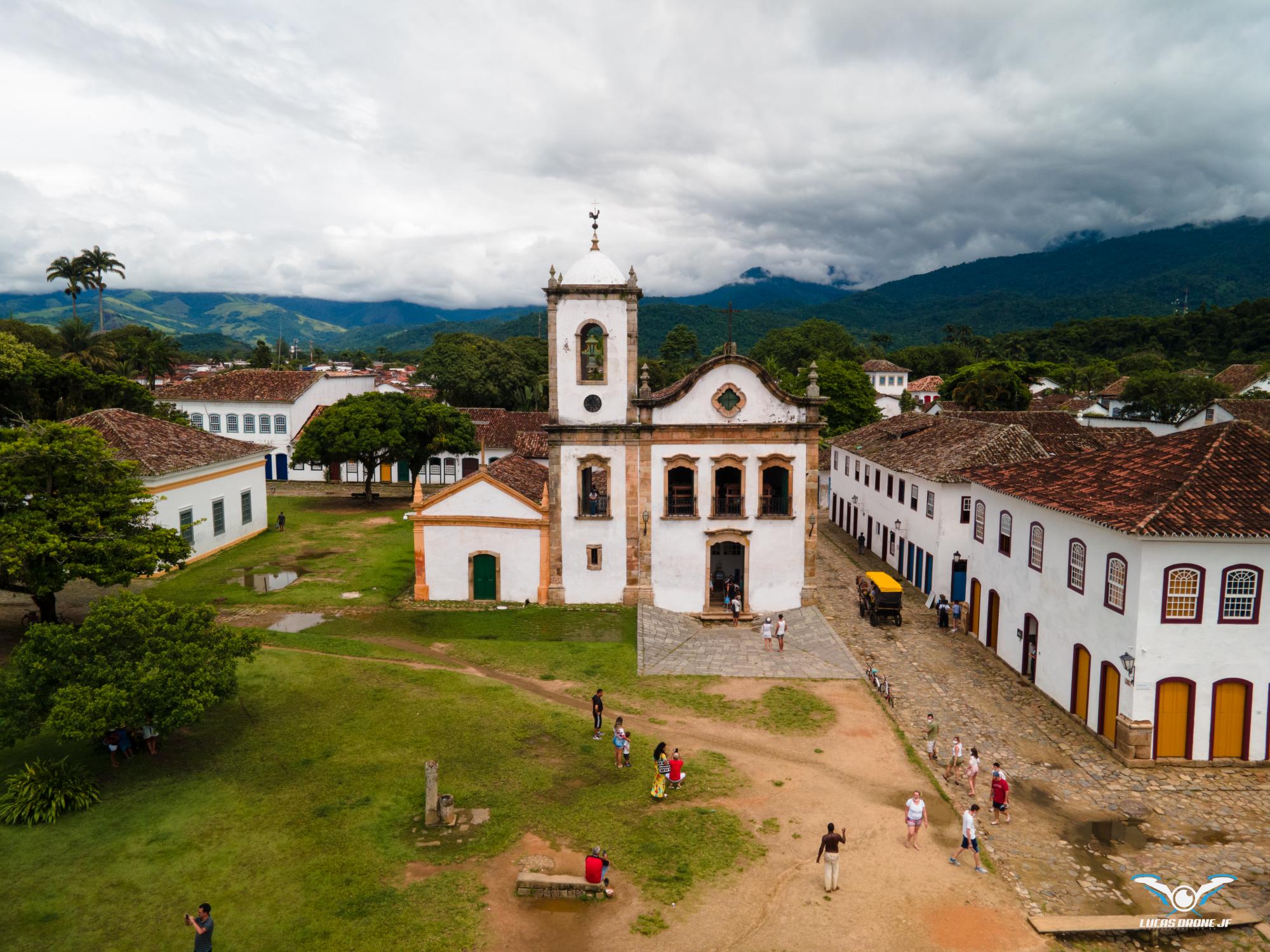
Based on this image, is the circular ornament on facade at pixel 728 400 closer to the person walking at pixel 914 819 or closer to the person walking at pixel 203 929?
the person walking at pixel 914 819

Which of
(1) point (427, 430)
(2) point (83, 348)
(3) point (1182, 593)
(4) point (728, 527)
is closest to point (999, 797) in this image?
(3) point (1182, 593)

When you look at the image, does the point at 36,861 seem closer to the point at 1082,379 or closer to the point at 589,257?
the point at 589,257

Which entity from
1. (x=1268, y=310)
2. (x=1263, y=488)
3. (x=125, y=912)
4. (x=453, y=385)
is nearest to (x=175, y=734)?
(x=125, y=912)

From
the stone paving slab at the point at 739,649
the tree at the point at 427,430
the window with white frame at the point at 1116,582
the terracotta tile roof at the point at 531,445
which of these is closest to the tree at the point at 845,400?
the terracotta tile roof at the point at 531,445

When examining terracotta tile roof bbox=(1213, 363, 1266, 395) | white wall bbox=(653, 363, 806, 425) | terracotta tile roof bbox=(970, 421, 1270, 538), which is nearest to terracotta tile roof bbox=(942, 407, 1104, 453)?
terracotta tile roof bbox=(970, 421, 1270, 538)

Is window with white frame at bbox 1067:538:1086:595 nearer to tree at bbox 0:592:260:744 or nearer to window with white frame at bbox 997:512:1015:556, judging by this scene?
window with white frame at bbox 997:512:1015:556
